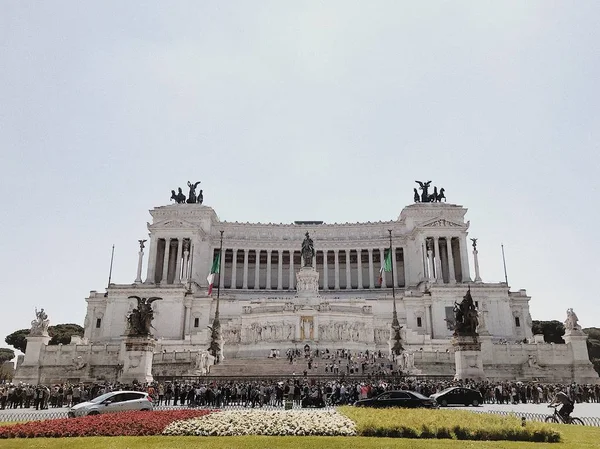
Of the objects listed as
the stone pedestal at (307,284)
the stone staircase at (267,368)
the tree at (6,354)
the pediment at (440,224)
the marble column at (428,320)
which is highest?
the pediment at (440,224)

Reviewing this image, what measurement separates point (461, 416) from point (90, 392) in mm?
25346

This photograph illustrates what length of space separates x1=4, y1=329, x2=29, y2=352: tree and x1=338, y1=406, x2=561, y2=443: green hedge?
94757 mm

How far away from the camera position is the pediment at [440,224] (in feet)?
290

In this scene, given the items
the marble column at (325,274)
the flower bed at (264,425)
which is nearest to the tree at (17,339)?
the marble column at (325,274)

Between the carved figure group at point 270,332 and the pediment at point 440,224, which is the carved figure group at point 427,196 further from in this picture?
the carved figure group at point 270,332

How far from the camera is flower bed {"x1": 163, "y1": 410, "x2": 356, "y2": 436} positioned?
15.8 meters

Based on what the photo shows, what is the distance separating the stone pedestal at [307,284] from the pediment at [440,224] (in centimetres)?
2623

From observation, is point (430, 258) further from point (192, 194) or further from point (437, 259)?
point (192, 194)

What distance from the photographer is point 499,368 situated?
44406 mm

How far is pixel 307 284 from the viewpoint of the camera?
236 ft

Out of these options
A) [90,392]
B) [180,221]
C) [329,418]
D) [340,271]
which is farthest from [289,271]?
[329,418]

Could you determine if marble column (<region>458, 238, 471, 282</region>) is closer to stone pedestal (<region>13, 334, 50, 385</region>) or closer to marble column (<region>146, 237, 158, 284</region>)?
marble column (<region>146, 237, 158, 284</region>)

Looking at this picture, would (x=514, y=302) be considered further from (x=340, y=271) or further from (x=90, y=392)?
(x=90, y=392)

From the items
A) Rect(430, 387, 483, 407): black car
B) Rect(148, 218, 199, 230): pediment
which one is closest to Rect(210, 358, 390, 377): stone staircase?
Rect(430, 387, 483, 407): black car
